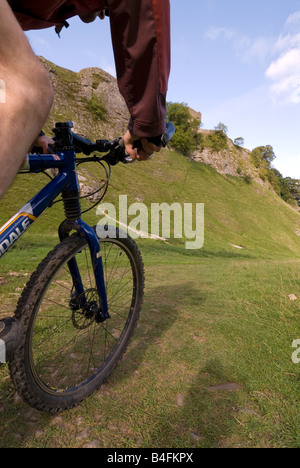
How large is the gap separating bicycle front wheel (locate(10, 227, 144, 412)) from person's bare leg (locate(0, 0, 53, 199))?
1.38 m

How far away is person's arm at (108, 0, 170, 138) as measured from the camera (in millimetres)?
996

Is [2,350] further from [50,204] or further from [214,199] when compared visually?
[214,199]

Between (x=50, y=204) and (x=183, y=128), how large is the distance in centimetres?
5959

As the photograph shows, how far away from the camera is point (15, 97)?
616mm

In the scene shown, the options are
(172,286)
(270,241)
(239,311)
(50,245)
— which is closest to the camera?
(239,311)

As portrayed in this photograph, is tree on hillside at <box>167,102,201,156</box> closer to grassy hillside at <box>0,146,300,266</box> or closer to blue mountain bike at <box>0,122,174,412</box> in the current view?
grassy hillside at <box>0,146,300,266</box>

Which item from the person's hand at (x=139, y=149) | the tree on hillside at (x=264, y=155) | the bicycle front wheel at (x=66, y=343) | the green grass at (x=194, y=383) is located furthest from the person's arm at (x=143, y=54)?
the tree on hillside at (x=264, y=155)

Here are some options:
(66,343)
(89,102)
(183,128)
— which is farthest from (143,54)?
(183,128)

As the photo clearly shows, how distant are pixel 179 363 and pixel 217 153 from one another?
6288 centimetres

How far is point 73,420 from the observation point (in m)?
1.89

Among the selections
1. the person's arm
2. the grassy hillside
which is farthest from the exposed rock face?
the person's arm

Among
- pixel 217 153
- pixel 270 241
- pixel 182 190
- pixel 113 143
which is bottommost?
pixel 270 241
